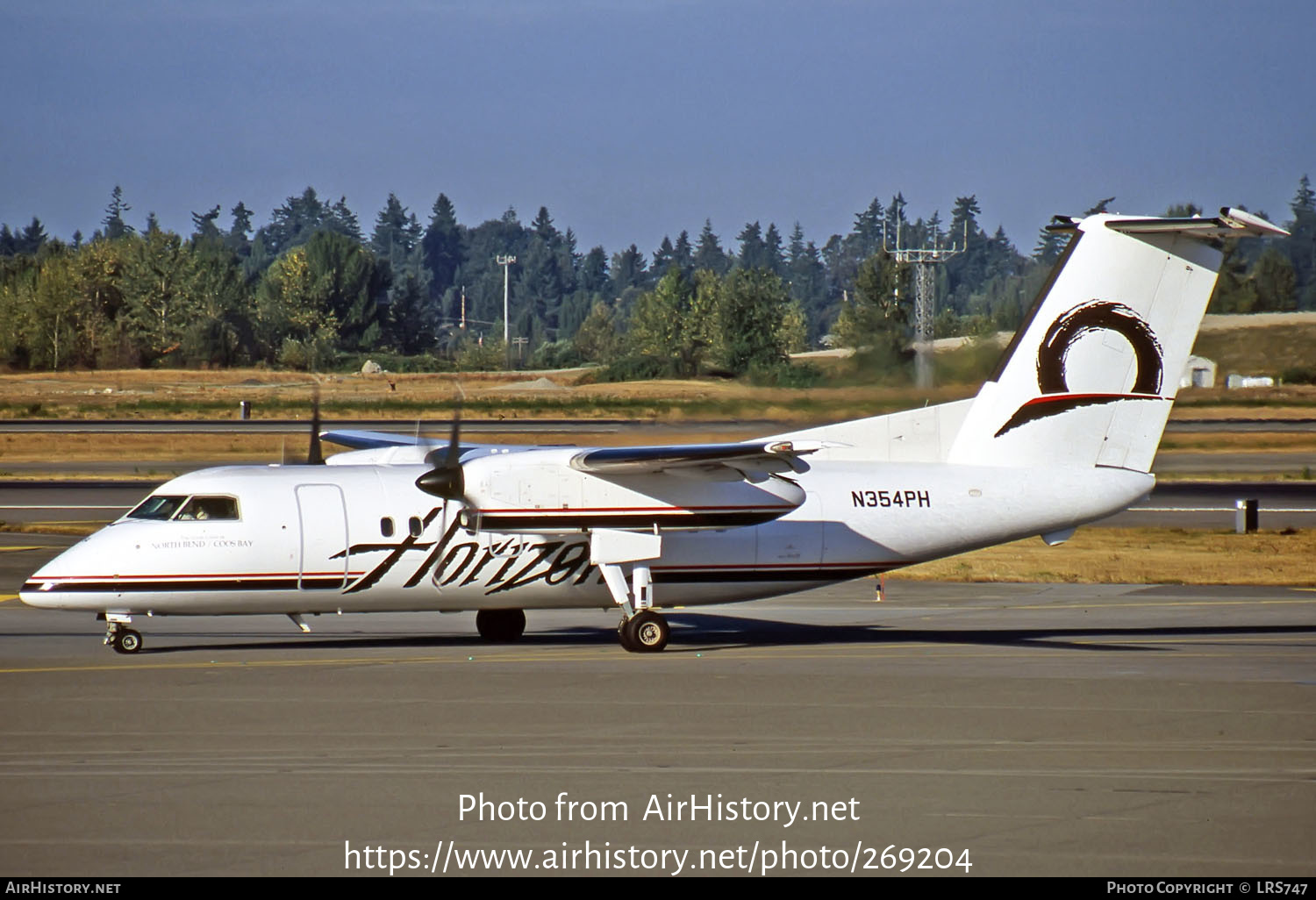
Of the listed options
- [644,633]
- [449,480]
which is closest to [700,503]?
[644,633]

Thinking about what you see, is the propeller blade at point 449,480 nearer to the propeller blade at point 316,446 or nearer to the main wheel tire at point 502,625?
the main wheel tire at point 502,625

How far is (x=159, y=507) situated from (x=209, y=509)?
2.18 feet

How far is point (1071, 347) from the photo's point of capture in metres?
20.1

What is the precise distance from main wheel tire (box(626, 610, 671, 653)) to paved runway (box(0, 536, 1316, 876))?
0.67 feet

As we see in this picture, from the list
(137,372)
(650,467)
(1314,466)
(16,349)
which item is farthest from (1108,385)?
(16,349)

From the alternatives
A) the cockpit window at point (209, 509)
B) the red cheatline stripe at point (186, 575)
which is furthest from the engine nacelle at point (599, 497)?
the cockpit window at point (209, 509)

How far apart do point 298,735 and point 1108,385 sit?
12.5m

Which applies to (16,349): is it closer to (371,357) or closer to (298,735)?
(371,357)

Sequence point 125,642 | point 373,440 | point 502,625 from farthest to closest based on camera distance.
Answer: point 373,440 < point 502,625 < point 125,642

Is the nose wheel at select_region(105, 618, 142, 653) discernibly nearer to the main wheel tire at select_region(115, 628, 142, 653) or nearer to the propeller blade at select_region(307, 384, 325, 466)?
the main wheel tire at select_region(115, 628, 142, 653)

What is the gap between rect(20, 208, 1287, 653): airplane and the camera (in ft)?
60.0

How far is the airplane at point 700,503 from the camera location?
1828 centimetres

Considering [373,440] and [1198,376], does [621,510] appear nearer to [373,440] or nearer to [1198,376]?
[373,440]

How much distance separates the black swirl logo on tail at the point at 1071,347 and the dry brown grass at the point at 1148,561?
8215 mm
